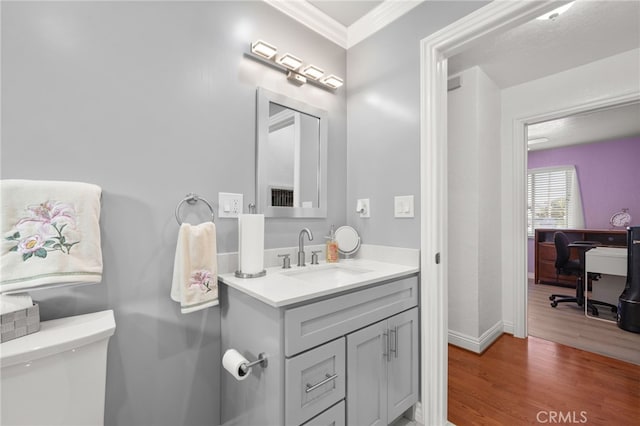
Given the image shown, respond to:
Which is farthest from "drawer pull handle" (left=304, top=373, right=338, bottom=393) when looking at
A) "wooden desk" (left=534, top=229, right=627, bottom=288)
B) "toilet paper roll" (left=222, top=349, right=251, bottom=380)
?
"wooden desk" (left=534, top=229, right=627, bottom=288)

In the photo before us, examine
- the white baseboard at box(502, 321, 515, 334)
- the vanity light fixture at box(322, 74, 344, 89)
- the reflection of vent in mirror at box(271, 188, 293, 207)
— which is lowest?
the white baseboard at box(502, 321, 515, 334)

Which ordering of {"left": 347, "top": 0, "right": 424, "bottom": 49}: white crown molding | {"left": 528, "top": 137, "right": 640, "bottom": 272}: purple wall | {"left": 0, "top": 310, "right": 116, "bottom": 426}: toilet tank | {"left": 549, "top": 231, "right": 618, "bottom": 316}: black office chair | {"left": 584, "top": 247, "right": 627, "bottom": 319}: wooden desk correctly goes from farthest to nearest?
{"left": 528, "top": 137, "right": 640, "bottom": 272}: purple wall → {"left": 549, "top": 231, "right": 618, "bottom": 316}: black office chair → {"left": 584, "top": 247, "right": 627, "bottom": 319}: wooden desk → {"left": 347, "top": 0, "right": 424, "bottom": 49}: white crown molding → {"left": 0, "top": 310, "right": 116, "bottom": 426}: toilet tank

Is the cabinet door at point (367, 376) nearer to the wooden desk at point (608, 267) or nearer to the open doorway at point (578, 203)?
the open doorway at point (578, 203)

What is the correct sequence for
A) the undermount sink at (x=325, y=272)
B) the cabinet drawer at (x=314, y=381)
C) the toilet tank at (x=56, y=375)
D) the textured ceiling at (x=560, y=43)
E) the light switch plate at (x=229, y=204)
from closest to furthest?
the toilet tank at (x=56, y=375)
the cabinet drawer at (x=314, y=381)
the light switch plate at (x=229, y=204)
the undermount sink at (x=325, y=272)
the textured ceiling at (x=560, y=43)

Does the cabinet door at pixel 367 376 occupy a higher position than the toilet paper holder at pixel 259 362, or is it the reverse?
the toilet paper holder at pixel 259 362

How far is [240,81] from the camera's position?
4.90 feet


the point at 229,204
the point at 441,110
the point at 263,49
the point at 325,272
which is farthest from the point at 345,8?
the point at 325,272

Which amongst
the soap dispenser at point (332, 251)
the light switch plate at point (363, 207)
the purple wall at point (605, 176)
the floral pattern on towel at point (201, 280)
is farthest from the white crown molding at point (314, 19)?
the purple wall at point (605, 176)

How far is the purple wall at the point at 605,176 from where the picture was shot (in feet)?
13.8

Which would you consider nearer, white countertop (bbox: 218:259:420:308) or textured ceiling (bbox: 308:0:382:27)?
white countertop (bbox: 218:259:420:308)

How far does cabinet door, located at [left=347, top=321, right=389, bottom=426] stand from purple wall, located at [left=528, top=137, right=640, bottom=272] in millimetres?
5323

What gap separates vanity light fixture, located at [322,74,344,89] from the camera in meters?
1.81

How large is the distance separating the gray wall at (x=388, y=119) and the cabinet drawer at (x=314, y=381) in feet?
2.56
